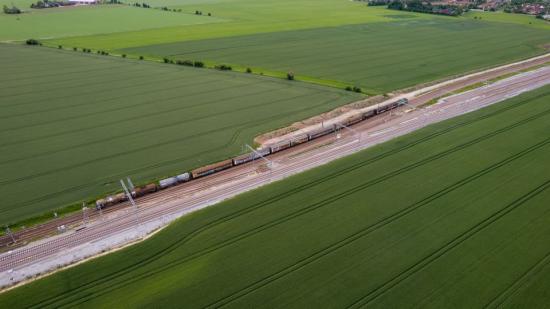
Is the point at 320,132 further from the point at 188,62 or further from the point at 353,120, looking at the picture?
the point at 188,62

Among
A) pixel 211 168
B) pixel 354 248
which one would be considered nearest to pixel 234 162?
pixel 211 168

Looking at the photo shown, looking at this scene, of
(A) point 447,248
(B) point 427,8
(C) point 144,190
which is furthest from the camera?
(B) point 427,8

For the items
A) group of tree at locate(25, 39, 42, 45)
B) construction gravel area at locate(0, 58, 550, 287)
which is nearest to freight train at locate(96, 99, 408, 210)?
construction gravel area at locate(0, 58, 550, 287)

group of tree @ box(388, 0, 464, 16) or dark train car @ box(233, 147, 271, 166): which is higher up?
group of tree @ box(388, 0, 464, 16)

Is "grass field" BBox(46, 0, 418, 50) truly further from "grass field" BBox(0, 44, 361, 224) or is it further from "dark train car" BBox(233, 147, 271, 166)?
"dark train car" BBox(233, 147, 271, 166)

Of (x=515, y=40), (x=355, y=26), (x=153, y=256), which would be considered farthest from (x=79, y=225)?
(x=515, y=40)

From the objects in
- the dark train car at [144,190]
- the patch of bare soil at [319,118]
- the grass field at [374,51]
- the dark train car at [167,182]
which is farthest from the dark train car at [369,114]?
the dark train car at [144,190]
